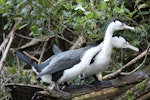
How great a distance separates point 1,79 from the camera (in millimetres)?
2645

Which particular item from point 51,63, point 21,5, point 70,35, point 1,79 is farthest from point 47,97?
point 70,35

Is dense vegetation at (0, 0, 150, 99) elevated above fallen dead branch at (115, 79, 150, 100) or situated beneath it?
→ elevated above

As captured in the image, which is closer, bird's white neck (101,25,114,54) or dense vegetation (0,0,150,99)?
bird's white neck (101,25,114,54)

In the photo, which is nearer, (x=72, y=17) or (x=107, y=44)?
(x=107, y=44)

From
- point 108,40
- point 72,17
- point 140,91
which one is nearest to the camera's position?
point 140,91

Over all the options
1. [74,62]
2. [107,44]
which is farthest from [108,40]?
[74,62]

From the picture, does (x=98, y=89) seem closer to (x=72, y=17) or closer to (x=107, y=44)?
(x=107, y=44)

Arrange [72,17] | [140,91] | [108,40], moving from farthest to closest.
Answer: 1. [72,17]
2. [108,40]
3. [140,91]

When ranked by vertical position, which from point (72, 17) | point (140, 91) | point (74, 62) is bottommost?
point (140, 91)

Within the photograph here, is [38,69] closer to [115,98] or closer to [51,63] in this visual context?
[51,63]

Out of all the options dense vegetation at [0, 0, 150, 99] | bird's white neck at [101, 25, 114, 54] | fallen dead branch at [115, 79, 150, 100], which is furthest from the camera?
dense vegetation at [0, 0, 150, 99]

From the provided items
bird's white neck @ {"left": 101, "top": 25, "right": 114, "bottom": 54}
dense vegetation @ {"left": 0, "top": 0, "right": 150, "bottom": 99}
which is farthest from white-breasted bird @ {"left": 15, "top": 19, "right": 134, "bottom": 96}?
dense vegetation @ {"left": 0, "top": 0, "right": 150, "bottom": 99}

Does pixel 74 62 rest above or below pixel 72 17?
below

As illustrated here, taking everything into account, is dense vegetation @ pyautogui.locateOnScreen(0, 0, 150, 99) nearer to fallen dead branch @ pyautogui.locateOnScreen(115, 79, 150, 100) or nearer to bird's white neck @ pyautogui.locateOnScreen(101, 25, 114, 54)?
bird's white neck @ pyautogui.locateOnScreen(101, 25, 114, 54)
